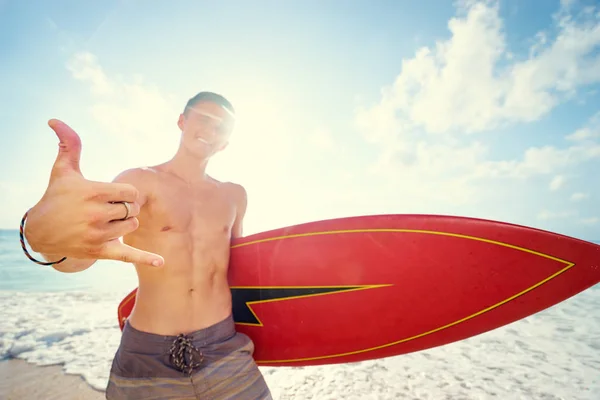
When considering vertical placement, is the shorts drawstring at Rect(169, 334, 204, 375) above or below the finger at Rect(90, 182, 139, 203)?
below

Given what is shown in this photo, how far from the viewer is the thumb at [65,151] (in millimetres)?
812

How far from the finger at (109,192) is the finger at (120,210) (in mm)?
18

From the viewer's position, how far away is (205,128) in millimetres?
2045

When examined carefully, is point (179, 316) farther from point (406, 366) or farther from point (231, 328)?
point (406, 366)

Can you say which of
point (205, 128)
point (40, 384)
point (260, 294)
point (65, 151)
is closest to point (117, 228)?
point (65, 151)

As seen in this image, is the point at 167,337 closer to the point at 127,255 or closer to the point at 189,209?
the point at 189,209

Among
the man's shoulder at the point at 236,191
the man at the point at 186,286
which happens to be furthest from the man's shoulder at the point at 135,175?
the man's shoulder at the point at 236,191

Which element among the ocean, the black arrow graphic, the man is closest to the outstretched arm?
the man

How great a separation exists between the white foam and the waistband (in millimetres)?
2024

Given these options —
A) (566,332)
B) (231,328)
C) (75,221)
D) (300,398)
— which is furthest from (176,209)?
→ (566,332)

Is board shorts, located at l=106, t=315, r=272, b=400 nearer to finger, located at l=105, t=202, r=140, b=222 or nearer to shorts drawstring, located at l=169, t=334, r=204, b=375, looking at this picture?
shorts drawstring, located at l=169, t=334, r=204, b=375

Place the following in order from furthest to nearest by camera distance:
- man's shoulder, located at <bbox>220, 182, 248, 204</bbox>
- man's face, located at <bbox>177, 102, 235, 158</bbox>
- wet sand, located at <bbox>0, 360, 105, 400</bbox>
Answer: wet sand, located at <bbox>0, 360, 105, 400</bbox>, man's shoulder, located at <bbox>220, 182, 248, 204</bbox>, man's face, located at <bbox>177, 102, 235, 158</bbox>

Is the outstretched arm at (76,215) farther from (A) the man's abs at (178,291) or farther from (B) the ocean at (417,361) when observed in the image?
(B) the ocean at (417,361)

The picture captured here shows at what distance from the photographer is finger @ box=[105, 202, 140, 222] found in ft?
2.63
